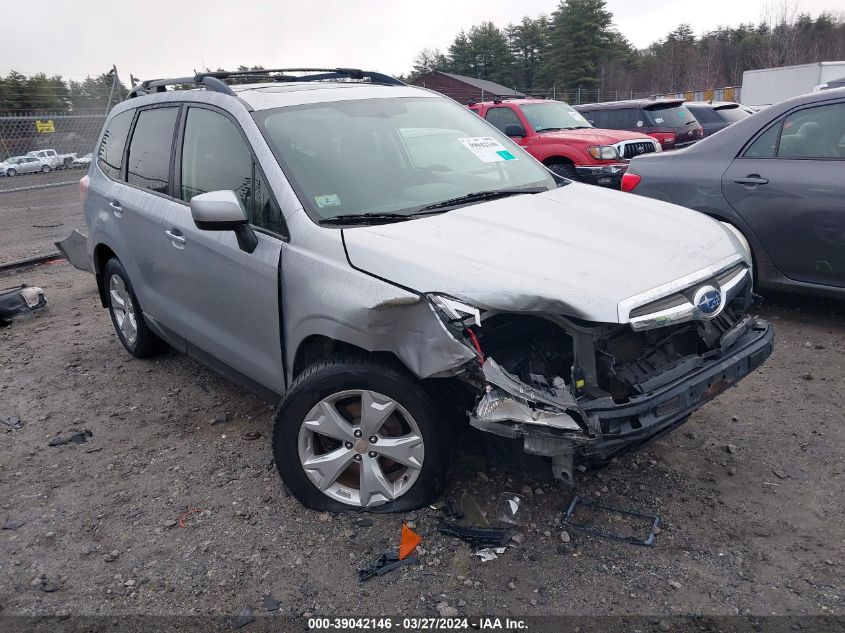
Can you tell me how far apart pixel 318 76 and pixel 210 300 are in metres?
1.79

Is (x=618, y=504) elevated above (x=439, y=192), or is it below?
below

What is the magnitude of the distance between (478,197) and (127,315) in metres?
2.95

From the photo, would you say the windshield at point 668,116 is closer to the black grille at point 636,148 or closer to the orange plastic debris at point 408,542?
the black grille at point 636,148

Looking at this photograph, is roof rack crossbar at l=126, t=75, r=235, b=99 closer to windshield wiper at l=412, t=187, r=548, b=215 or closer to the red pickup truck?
windshield wiper at l=412, t=187, r=548, b=215

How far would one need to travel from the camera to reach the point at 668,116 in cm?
1262

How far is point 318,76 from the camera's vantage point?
451 centimetres

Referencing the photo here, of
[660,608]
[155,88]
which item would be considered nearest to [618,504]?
[660,608]

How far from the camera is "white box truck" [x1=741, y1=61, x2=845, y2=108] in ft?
79.6

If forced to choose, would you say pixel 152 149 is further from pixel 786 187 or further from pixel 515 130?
pixel 515 130

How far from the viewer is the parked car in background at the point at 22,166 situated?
1201 centimetres

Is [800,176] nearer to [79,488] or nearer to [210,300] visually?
[210,300]

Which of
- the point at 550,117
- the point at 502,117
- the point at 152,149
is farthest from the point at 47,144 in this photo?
the point at 152,149

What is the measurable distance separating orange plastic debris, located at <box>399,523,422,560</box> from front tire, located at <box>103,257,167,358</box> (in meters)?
2.67

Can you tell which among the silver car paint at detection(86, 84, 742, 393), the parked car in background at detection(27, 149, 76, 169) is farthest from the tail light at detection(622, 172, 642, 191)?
the parked car in background at detection(27, 149, 76, 169)
